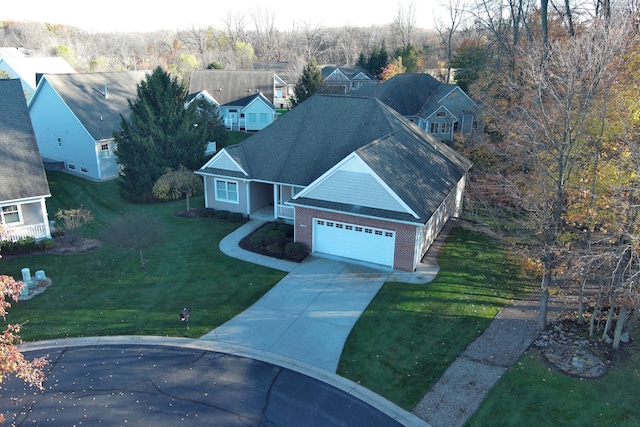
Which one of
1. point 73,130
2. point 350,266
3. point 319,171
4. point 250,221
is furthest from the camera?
point 73,130

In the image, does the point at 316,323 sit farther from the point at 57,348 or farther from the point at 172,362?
the point at 57,348

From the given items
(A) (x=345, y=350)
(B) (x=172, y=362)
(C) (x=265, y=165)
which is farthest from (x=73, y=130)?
(A) (x=345, y=350)

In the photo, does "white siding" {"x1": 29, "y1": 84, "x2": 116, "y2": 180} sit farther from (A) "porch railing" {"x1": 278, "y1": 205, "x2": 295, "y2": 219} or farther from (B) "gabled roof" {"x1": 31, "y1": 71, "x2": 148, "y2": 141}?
(A) "porch railing" {"x1": 278, "y1": 205, "x2": 295, "y2": 219}

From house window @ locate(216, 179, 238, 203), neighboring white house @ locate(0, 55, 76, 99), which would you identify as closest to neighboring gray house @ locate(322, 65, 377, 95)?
neighboring white house @ locate(0, 55, 76, 99)

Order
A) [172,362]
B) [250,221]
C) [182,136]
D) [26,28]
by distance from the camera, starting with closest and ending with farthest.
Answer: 1. [172,362]
2. [250,221]
3. [182,136]
4. [26,28]

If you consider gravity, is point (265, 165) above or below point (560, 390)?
above

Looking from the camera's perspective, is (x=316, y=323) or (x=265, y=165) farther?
(x=265, y=165)

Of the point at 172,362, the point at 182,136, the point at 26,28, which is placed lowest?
the point at 172,362

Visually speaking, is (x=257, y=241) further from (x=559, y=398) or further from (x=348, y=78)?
(x=348, y=78)
